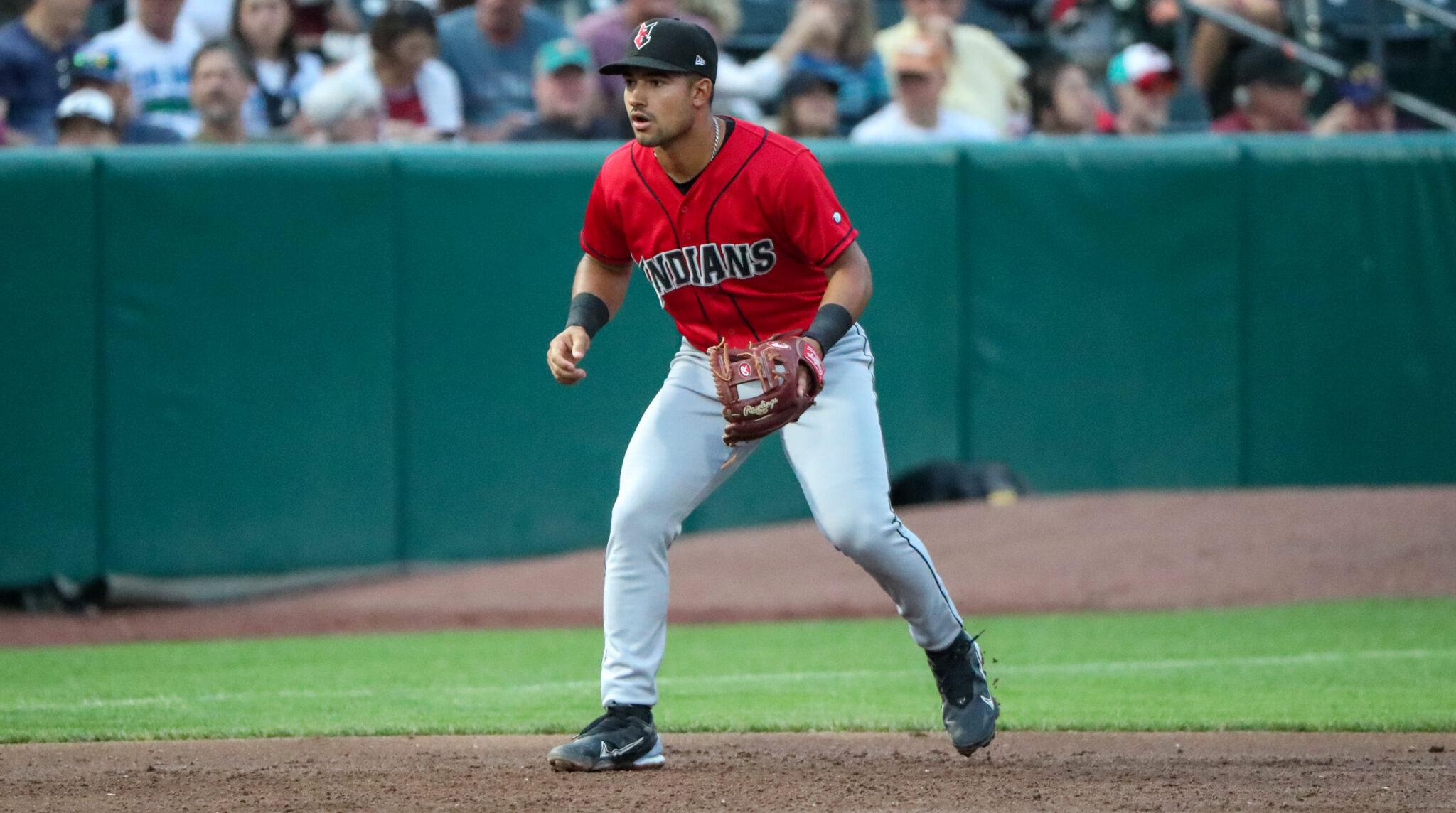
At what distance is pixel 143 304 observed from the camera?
9062 millimetres

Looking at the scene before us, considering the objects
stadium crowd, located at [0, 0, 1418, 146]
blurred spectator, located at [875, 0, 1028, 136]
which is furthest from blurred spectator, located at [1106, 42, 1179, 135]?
blurred spectator, located at [875, 0, 1028, 136]

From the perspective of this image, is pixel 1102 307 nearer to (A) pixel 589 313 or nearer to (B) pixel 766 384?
(A) pixel 589 313

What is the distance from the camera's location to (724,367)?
14.4ft

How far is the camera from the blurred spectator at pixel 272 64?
965cm

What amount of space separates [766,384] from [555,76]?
599 centimetres

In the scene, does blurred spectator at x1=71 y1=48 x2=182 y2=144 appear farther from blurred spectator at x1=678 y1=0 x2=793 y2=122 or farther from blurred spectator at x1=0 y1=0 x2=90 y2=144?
blurred spectator at x1=678 y1=0 x2=793 y2=122

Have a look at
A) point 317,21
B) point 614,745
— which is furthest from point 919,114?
point 614,745

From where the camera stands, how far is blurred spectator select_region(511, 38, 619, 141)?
389 inches

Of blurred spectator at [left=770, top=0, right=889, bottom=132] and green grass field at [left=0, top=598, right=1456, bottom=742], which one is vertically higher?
blurred spectator at [left=770, top=0, right=889, bottom=132]

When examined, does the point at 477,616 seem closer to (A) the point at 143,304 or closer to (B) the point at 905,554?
(A) the point at 143,304

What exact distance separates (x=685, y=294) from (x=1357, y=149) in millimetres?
6977

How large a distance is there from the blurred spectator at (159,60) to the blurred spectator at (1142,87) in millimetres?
5501

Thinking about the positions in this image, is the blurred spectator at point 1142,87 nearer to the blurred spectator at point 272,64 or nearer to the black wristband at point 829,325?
the blurred spectator at point 272,64

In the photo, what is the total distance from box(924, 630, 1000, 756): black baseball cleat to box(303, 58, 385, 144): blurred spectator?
5904 mm
